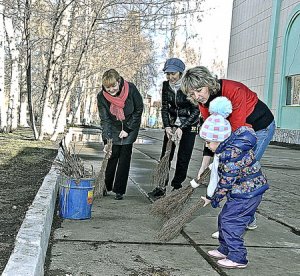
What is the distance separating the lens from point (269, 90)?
29359mm

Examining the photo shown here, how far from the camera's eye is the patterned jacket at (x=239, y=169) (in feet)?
12.9

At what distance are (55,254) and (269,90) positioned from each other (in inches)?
1049

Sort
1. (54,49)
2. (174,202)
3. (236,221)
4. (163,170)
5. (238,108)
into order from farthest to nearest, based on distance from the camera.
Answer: (54,49) < (163,170) < (174,202) < (238,108) < (236,221)

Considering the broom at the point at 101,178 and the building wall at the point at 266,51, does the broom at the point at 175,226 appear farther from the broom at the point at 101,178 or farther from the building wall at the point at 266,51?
the building wall at the point at 266,51

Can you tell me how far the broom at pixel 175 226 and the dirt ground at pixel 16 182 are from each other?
1323 millimetres

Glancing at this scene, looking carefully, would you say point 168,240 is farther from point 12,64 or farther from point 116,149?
point 12,64

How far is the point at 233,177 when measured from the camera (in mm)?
3938

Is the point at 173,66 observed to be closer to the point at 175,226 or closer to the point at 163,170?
the point at 163,170

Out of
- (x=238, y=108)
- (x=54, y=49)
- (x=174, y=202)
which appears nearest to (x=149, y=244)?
(x=174, y=202)

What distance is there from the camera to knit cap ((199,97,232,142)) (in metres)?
4.00

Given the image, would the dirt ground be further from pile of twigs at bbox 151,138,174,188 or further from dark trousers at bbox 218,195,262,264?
dark trousers at bbox 218,195,262,264

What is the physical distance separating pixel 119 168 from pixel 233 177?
2.88 metres

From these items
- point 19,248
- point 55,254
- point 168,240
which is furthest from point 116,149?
point 19,248

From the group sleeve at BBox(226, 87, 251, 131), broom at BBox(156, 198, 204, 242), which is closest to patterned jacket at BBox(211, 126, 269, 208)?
sleeve at BBox(226, 87, 251, 131)
